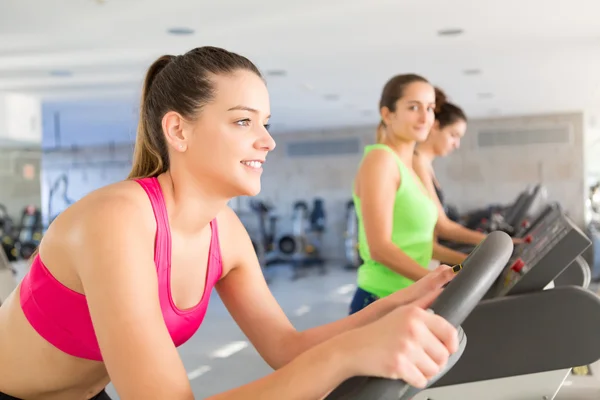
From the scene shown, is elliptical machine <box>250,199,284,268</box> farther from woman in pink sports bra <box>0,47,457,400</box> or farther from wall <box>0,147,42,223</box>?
woman in pink sports bra <box>0,47,457,400</box>

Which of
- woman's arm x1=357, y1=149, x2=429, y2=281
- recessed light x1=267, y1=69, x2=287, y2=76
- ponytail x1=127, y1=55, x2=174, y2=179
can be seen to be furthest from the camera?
recessed light x1=267, y1=69, x2=287, y2=76

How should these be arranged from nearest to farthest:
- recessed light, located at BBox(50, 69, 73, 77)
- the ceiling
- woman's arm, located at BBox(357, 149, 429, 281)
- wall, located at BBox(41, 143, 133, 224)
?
woman's arm, located at BBox(357, 149, 429, 281) → the ceiling → recessed light, located at BBox(50, 69, 73, 77) → wall, located at BBox(41, 143, 133, 224)

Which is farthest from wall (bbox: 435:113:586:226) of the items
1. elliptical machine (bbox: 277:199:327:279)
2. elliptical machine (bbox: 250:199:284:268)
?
elliptical machine (bbox: 250:199:284:268)

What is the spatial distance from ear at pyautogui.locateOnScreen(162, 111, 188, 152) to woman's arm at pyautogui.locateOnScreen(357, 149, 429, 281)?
97cm

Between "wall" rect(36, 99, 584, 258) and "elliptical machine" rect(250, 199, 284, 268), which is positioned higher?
"wall" rect(36, 99, 584, 258)

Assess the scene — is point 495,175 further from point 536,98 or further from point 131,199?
point 131,199

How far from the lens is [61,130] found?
10.6 meters

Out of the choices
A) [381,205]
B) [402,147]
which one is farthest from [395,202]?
[402,147]

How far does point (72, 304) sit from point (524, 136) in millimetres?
10569

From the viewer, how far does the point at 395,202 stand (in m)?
2.03

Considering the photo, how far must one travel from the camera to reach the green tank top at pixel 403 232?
2.01m

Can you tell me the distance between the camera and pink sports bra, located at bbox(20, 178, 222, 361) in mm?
995

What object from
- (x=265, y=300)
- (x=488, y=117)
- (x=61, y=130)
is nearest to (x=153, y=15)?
(x=265, y=300)

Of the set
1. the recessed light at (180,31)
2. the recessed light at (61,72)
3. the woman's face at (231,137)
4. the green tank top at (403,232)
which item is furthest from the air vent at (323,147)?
the woman's face at (231,137)
